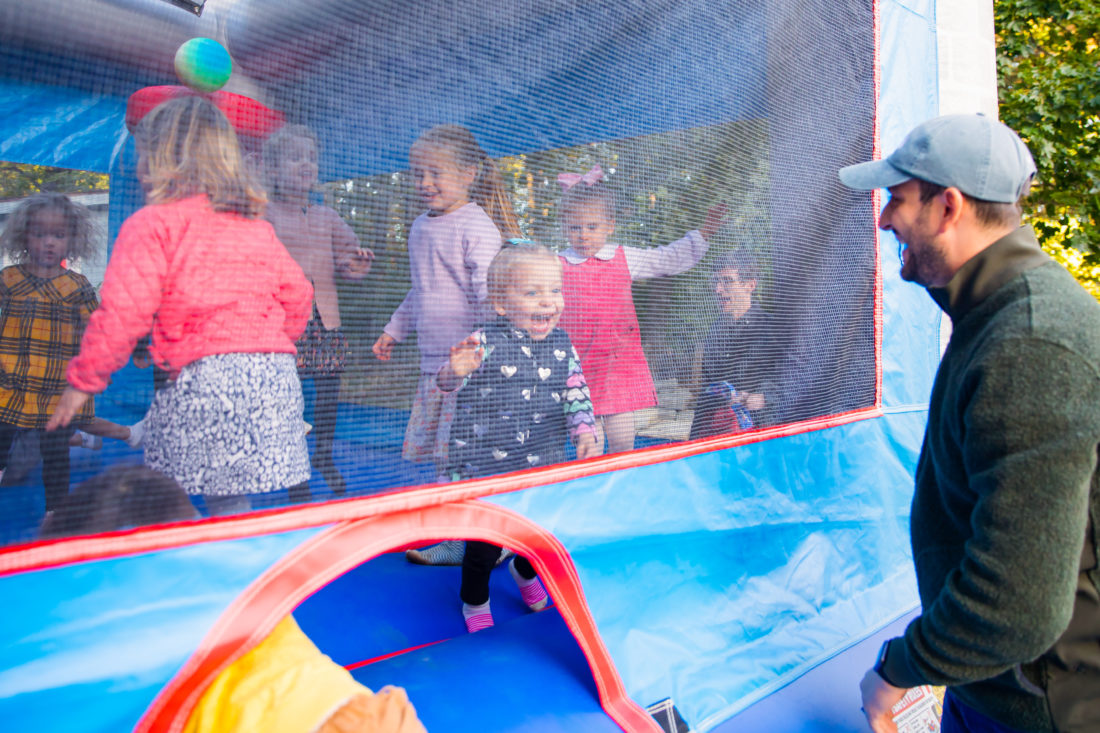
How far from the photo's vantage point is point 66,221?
3.67 ft

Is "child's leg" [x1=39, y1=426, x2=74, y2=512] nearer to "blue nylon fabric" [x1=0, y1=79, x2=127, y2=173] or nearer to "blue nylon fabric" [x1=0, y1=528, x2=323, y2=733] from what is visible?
"blue nylon fabric" [x1=0, y1=528, x2=323, y2=733]

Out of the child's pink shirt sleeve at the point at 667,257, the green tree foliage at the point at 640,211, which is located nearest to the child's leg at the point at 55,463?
the green tree foliage at the point at 640,211

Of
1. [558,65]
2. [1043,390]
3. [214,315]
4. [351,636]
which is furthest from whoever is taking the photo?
[351,636]

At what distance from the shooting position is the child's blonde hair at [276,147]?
1031 millimetres

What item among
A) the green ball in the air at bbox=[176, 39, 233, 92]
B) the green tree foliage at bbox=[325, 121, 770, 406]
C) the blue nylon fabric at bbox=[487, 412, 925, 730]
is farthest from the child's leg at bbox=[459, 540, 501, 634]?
the green ball in the air at bbox=[176, 39, 233, 92]

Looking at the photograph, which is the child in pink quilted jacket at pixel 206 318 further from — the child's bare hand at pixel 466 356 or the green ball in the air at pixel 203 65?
the child's bare hand at pixel 466 356

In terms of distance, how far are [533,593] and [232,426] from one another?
142cm

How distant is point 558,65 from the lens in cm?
139

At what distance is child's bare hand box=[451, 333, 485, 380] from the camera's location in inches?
50.4

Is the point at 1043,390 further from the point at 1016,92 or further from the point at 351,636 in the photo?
the point at 1016,92

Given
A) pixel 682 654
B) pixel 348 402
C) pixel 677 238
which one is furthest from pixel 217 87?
pixel 682 654

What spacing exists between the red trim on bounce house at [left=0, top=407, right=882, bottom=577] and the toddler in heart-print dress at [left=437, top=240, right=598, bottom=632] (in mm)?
31

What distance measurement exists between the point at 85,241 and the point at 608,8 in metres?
1.09

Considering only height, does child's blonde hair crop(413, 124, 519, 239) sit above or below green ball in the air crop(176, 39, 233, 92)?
below
